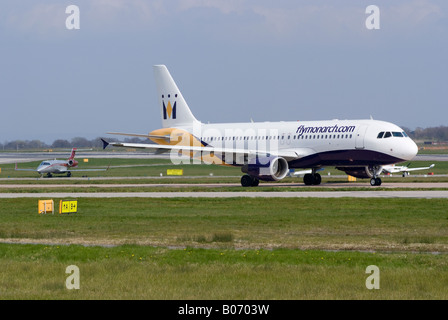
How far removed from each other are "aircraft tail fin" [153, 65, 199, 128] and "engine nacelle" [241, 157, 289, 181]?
41.1 ft

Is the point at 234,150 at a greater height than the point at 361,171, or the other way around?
the point at 234,150

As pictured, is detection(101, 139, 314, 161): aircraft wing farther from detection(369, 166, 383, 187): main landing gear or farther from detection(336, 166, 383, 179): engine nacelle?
detection(369, 166, 383, 187): main landing gear

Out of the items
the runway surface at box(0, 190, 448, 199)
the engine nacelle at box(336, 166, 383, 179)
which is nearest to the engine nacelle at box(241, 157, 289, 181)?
the runway surface at box(0, 190, 448, 199)

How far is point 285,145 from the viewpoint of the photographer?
6050cm

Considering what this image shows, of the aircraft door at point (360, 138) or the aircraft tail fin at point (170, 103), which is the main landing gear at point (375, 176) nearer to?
the aircraft door at point (360, 138)

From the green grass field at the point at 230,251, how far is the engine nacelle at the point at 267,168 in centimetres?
1668

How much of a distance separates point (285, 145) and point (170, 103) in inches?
557

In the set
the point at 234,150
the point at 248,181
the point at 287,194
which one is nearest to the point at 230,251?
the point at 287,194

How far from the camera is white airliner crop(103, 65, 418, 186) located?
5581 cm

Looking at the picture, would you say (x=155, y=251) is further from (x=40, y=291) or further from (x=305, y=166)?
(x=305, y=166)

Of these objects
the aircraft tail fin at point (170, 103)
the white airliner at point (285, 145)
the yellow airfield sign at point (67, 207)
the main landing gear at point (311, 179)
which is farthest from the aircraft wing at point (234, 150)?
the yellow airfield sign at point (67, 207)

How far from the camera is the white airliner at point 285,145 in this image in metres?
55.8

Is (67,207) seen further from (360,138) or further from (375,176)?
(375,176)

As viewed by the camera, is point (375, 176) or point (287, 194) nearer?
point (287, 194)
